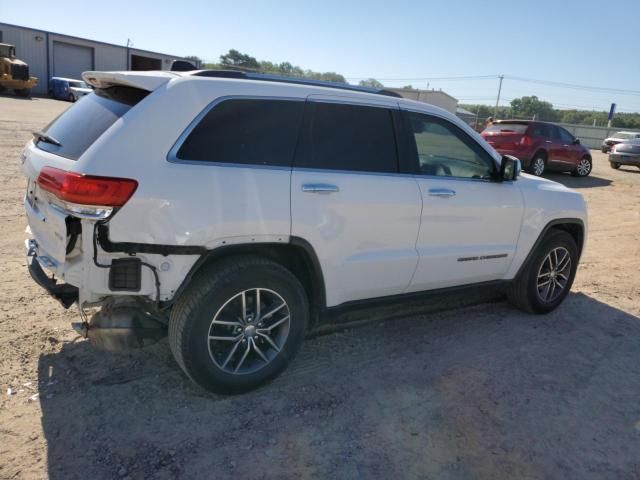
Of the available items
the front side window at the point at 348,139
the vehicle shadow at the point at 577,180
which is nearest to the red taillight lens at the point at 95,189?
the front side window at the point at 348,139

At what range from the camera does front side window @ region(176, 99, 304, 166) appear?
9.89 ft

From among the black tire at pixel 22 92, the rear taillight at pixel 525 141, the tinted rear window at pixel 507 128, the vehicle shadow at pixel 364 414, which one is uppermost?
the tinted rear window at pixel 507 128

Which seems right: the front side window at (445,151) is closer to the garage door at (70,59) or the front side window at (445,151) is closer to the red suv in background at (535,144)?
the red suv in background at (535,144)

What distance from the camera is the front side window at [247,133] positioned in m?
3.02

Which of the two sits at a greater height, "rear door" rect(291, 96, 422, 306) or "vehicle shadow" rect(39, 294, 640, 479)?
"rear door" rect(291, 96, 422, 306)

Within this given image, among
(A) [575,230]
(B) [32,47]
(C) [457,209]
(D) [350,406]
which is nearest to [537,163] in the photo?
(A) [575,230]

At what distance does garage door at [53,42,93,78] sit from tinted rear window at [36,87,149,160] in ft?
150

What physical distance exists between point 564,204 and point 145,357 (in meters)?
3.95

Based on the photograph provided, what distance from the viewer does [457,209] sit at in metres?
4.06

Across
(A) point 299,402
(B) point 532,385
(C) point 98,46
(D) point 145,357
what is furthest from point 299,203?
(C) point 98,46

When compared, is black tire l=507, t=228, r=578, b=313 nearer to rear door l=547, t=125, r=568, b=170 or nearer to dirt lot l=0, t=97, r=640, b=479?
dirt lot l=0, t=97, r=640, b=479

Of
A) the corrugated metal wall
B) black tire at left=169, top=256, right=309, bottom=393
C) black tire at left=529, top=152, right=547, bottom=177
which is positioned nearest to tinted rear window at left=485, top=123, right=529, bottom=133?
black tire at left=529, top=152, right=547, bottom=177

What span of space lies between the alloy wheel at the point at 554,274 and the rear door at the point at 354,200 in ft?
6.11

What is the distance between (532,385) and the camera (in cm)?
378
